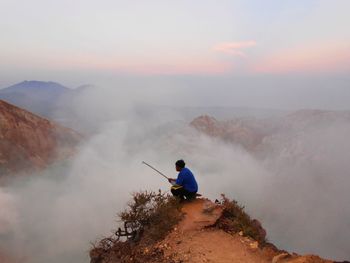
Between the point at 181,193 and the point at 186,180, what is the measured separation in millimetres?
569

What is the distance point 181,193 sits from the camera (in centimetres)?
1291

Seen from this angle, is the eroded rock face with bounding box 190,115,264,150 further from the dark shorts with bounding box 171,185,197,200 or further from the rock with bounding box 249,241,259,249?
the rock with bounding box 249,241,259,249

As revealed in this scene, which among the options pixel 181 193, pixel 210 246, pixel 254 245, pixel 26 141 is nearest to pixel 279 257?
pixel 254 245

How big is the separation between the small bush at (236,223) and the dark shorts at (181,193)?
1.20 meters

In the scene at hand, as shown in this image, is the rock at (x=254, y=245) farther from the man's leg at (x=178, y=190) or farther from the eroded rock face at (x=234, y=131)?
the eroded rock face at (x=234, y=131)

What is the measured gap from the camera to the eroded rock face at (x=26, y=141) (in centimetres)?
7875

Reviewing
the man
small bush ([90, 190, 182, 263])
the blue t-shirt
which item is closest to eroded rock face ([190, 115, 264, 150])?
the man

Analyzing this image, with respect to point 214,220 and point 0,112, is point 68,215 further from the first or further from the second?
point 214,220

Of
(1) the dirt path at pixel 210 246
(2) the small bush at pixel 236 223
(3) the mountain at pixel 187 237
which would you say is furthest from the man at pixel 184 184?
(2) the small bush at pixel 236 223

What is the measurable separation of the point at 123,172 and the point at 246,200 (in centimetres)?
4679

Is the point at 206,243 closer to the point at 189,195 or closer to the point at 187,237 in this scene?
the point at 187,237

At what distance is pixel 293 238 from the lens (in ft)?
292

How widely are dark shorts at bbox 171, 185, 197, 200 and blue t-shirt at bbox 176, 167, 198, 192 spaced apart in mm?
146

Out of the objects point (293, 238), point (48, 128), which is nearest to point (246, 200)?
point (293, 238)
